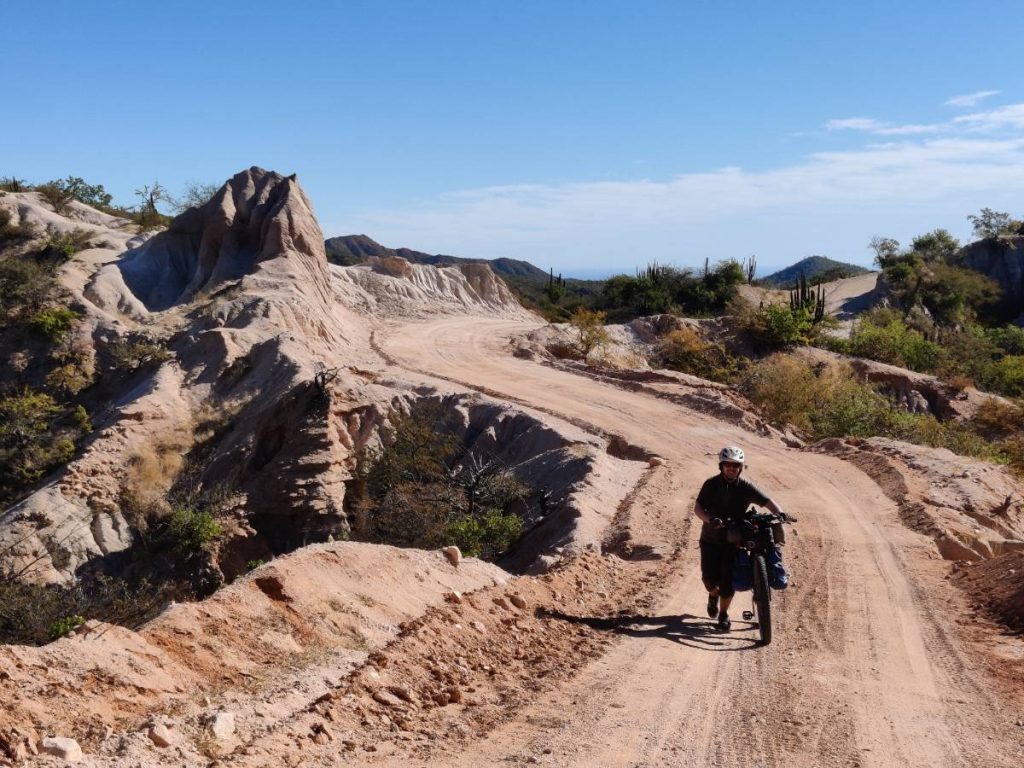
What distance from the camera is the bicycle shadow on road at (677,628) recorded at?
24.1ft

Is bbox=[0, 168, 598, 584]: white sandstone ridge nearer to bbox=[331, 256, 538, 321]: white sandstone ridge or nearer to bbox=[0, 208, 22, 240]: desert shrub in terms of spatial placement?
bbox=[0, 208, 22, 240]: desert shrub

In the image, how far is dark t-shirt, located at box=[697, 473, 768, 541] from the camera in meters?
7.61

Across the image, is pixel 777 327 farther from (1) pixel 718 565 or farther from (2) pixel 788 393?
(1) pixel 718 565

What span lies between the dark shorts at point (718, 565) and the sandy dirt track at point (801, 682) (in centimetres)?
37

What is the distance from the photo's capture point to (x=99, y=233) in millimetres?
38625

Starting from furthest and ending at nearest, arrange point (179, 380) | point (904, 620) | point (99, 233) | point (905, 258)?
point (905, 258)
point (99, 233)
point (179, 380)
point (904, 620)

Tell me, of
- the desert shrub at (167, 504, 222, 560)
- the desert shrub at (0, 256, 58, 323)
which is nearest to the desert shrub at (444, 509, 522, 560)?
the desert shrub at (167, 504, 222, 560)

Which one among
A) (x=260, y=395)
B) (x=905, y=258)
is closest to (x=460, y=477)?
(x=260, y=395)

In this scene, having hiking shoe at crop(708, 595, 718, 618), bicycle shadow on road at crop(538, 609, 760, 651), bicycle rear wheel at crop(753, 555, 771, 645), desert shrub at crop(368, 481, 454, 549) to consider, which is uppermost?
bicycle rear wheel at crop(753, 555, 771, 645)

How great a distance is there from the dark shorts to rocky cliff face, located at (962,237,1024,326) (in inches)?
2288

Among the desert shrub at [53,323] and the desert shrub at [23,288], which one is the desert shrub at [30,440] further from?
the desert shrub at [23,288]

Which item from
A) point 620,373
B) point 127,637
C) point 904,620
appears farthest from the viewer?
point 620,373

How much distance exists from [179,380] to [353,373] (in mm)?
4394

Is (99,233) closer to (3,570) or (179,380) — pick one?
(179,380)
